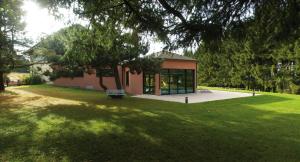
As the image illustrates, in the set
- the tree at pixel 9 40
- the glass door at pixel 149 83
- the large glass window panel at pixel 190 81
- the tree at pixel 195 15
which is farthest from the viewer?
the large glass window panel at pixel 190 81

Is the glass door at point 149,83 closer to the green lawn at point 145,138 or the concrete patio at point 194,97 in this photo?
the concrete patio at point 194,97

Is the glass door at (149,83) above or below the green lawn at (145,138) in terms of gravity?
above

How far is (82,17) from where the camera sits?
27.1 ft

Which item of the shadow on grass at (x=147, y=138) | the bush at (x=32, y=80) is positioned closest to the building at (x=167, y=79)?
the shadow on grass at (x=147, y=138)

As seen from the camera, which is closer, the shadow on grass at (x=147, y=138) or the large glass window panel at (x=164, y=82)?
the shadow on grass at (x=147, y=138)

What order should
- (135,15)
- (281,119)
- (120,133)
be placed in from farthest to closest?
(281,119), (120,133), (135,15)

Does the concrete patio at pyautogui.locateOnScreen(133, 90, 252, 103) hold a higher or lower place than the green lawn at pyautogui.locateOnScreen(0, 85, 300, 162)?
higher

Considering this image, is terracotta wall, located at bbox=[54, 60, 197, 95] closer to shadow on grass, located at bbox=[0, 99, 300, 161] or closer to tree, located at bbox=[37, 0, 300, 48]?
shadow on grass, located at bbox=[0, 99, 300, 161]

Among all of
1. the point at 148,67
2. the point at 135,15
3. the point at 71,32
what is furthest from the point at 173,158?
the point at 148,67

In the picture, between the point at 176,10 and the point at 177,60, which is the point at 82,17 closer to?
the point at 176,10

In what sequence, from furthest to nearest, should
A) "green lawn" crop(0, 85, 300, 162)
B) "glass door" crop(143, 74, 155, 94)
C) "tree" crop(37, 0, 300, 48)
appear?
"glass door" crop(143, 74, 155, 94), "green lawn" crop(0, 85, 300, 162), "tree" crop(37, 0, 300, 48)

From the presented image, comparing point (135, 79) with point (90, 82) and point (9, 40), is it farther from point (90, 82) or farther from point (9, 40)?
point (9, 40)

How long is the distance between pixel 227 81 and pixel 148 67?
18953mm

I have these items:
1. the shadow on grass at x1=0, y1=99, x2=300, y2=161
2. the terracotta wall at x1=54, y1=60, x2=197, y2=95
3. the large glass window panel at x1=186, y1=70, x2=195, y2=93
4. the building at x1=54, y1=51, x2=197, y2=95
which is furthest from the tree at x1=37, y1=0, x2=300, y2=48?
the large glass window panel at x1=186, y1=70, x2=195, y2=93
